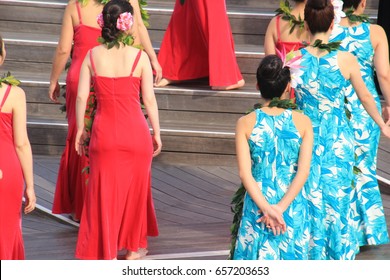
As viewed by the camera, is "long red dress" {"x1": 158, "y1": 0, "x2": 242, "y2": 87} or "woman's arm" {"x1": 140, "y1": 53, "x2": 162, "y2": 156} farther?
"long red dress" {"x1": 158, "y1": 0, "x2": 242, "y2": 87}

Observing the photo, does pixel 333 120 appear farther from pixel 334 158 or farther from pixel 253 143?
pixel 253 143

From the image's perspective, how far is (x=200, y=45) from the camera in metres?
9.19

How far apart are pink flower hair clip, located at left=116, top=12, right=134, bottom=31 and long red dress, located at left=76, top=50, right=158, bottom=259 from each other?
0.17 meters

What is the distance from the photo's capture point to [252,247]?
5.30 m

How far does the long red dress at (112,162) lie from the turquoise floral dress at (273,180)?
1.26m

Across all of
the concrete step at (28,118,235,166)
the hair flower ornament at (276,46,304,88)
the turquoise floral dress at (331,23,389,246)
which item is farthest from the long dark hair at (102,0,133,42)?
the concrete step at (28,118,235,166)

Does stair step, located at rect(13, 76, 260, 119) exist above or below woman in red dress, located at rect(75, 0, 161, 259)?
below

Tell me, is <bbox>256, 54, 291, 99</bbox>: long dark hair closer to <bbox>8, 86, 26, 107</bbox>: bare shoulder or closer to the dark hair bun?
the dark hair bun

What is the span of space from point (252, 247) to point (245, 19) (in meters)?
4.74

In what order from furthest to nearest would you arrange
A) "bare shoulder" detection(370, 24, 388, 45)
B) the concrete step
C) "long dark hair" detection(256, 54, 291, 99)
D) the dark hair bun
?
the concrete step, "bare shoulder" detection(370, 24, 388, 45), the dark hair bun, "long dark hair" detection(256, 54, 291, 99)

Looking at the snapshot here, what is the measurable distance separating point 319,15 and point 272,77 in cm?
79

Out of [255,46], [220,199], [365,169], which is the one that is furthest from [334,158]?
[255,46]

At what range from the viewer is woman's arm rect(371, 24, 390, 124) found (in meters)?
6.59

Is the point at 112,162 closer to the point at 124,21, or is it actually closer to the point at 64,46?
the point at 124,21
